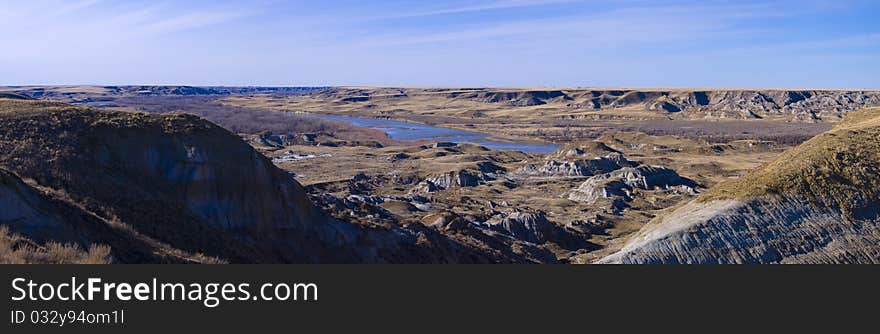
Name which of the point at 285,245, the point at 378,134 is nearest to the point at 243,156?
the point at 285,245

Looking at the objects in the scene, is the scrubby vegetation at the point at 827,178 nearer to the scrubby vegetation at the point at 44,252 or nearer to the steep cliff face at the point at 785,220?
the steep cliff face at the point at 785,220

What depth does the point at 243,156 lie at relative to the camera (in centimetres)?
3023

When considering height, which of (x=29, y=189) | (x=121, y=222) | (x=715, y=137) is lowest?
(x=715, y=137)

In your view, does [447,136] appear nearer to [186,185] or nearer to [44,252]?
[186,185]

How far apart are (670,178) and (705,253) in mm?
45352

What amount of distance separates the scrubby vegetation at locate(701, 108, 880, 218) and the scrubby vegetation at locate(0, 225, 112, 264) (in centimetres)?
3441

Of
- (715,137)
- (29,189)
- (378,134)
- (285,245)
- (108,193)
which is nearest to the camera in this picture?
(29,189)

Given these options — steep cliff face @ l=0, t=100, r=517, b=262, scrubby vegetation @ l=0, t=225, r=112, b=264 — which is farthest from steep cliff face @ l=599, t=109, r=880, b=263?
scrubby vegetation @ l=0, t=225, r=112, b=264

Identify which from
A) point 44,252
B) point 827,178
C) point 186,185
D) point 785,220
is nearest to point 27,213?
point 44,252

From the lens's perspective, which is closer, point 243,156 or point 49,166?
point 49,166

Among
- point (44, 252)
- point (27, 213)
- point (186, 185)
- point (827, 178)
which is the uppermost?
point (27, 213)

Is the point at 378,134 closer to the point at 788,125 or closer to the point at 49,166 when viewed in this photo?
the point at 788,125

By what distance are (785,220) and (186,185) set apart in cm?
3061

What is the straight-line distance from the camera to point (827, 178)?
3847 cm
